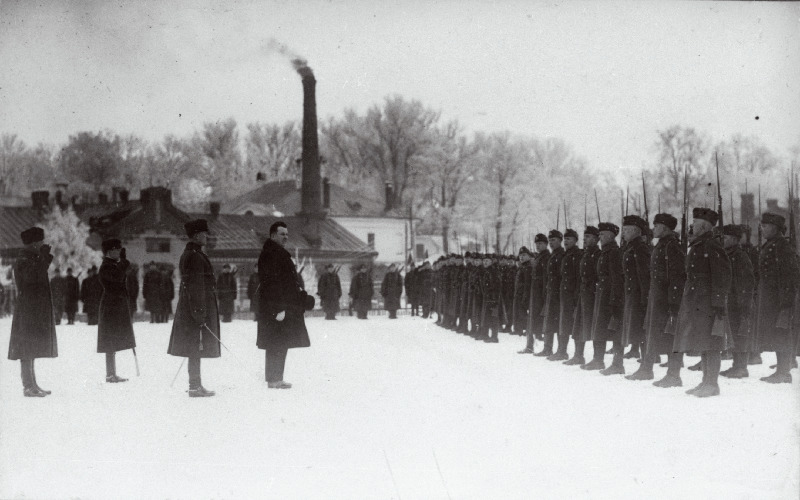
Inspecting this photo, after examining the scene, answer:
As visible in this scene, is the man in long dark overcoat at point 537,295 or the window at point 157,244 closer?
the man in long dark overcoat at point 537,295

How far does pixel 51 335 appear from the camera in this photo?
8.95 meters

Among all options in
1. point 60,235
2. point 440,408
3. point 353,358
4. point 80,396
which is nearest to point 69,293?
point 60,235

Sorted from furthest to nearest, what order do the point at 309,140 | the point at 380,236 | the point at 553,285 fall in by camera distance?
the point at 380,236, the point at 309,140, the point at 553,285

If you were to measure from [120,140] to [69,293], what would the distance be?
1393 cm

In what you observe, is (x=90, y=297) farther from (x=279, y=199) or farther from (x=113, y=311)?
(x=113, y=311)

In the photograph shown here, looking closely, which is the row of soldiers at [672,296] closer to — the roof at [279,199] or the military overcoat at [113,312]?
the military overcoat at [113,312]

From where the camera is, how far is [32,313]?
887 cm

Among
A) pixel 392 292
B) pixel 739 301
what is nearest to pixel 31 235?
pixel 739 301

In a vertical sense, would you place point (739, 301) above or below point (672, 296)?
below

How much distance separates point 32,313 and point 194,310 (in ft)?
5.48

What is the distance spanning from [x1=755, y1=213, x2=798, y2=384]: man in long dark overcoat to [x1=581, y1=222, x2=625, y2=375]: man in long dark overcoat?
5.75ft

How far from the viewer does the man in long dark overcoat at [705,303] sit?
891 centimetres

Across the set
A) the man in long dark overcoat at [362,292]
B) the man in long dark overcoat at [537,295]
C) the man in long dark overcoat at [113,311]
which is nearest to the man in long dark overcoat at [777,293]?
the man in long dark overcoat at [537,295]

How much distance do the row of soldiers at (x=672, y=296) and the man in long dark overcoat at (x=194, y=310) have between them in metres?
5.12
